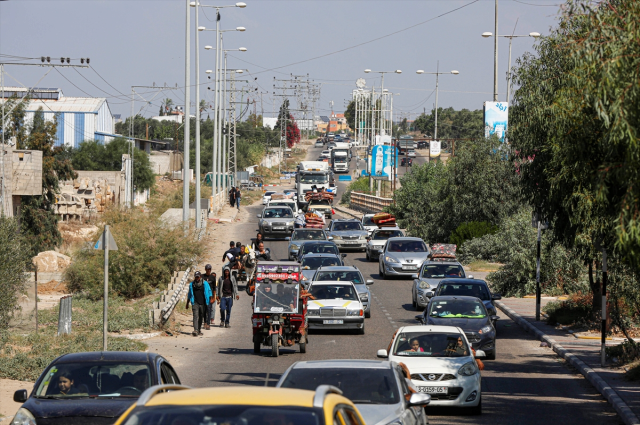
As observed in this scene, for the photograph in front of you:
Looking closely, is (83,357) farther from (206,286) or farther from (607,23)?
(206,286)

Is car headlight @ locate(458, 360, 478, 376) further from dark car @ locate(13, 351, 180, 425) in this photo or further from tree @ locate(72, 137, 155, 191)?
tree @ locate(72, 137, 155, 191)

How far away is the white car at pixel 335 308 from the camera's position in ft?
73.5

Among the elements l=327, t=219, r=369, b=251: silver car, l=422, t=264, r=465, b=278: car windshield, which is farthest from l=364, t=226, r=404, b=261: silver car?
l=422, t=264, r=465, b=278: car windshield

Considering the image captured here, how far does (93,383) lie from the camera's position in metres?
9.62

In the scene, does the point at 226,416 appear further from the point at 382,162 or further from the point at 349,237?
the point at 382,162

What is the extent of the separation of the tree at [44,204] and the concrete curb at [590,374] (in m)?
30.8

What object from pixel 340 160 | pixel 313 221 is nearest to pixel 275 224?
pixel 313 221

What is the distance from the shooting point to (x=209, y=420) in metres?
5.00

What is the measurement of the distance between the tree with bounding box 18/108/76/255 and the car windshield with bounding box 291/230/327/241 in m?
16.0

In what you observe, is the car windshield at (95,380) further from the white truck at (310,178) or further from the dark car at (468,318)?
the white truck at (310,178)

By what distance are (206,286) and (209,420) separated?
17577 millimetres

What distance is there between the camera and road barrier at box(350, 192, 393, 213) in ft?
217

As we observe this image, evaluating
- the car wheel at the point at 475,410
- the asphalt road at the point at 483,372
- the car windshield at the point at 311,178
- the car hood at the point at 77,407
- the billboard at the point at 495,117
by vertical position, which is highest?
the billboard at the point at 495,117

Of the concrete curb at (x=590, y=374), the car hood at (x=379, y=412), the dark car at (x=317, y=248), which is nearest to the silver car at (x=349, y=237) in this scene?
the dark car at (x=317, y=248)
